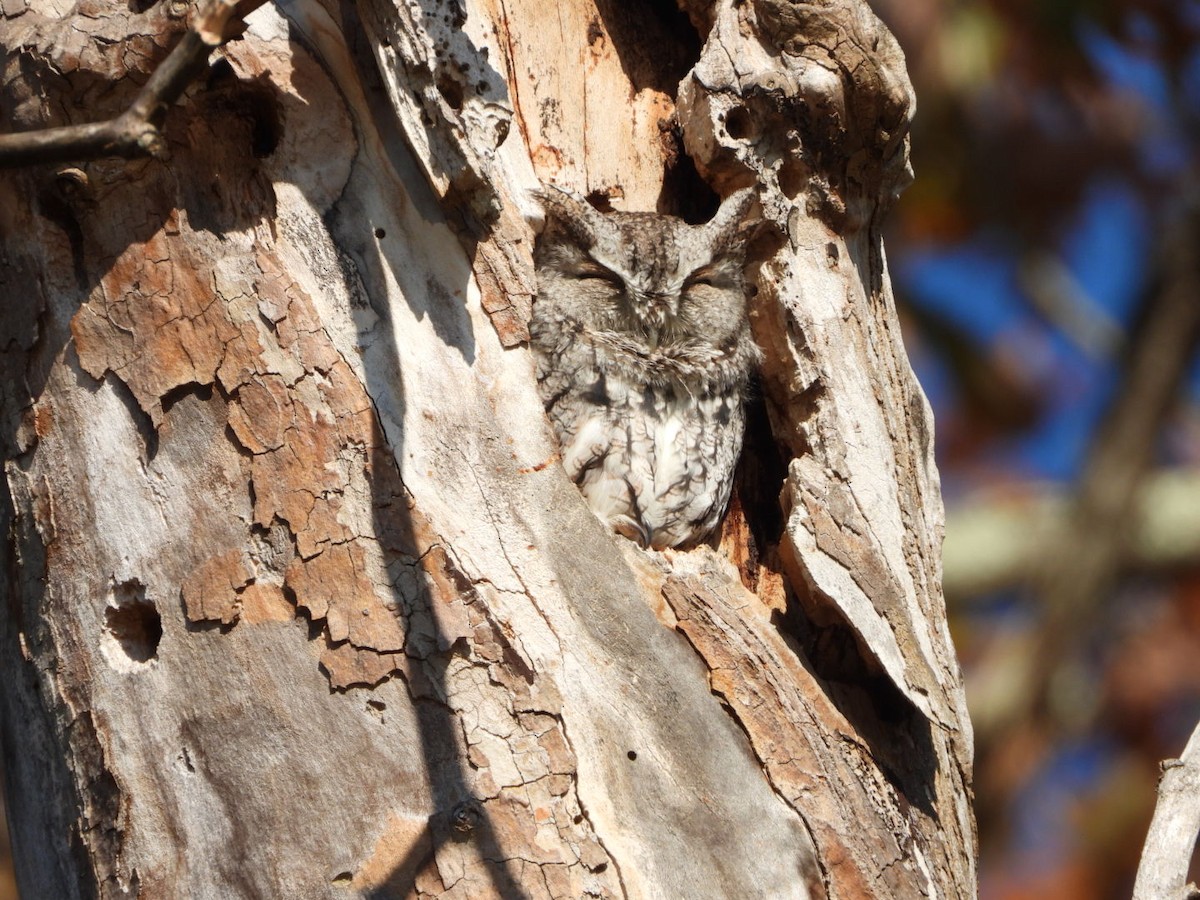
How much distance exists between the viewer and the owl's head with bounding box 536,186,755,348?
2854 mm

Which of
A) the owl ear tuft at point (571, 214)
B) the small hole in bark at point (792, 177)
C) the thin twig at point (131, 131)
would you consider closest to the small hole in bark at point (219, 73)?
the thin twig at point (131, 131)

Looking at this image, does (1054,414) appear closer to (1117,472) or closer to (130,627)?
(1117,472)

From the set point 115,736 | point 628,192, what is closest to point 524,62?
point 628,192

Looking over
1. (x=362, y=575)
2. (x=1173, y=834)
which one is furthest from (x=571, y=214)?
(x=1173, y=834)

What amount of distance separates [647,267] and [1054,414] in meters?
5.62

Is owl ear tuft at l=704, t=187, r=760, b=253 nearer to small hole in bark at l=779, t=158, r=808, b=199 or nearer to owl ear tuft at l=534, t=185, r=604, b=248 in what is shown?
small hole in bark at l=779, t=158, r=808, b=199

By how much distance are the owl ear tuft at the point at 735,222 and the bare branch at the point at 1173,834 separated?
127 centimetres

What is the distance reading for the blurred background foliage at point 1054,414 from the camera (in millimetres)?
5367

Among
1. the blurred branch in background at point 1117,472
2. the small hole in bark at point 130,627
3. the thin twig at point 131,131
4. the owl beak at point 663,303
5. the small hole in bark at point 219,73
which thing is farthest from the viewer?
the blurred branch in background at point 1117,472

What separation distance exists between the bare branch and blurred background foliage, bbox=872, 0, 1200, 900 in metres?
3.32

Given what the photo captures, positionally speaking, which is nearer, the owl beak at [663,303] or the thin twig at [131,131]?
the thin twig at [131,131]

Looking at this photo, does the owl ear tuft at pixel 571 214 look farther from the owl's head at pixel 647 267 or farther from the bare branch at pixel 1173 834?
the bare branch at pixel 1173 834

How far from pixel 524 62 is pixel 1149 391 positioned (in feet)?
11.9

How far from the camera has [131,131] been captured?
155cm
